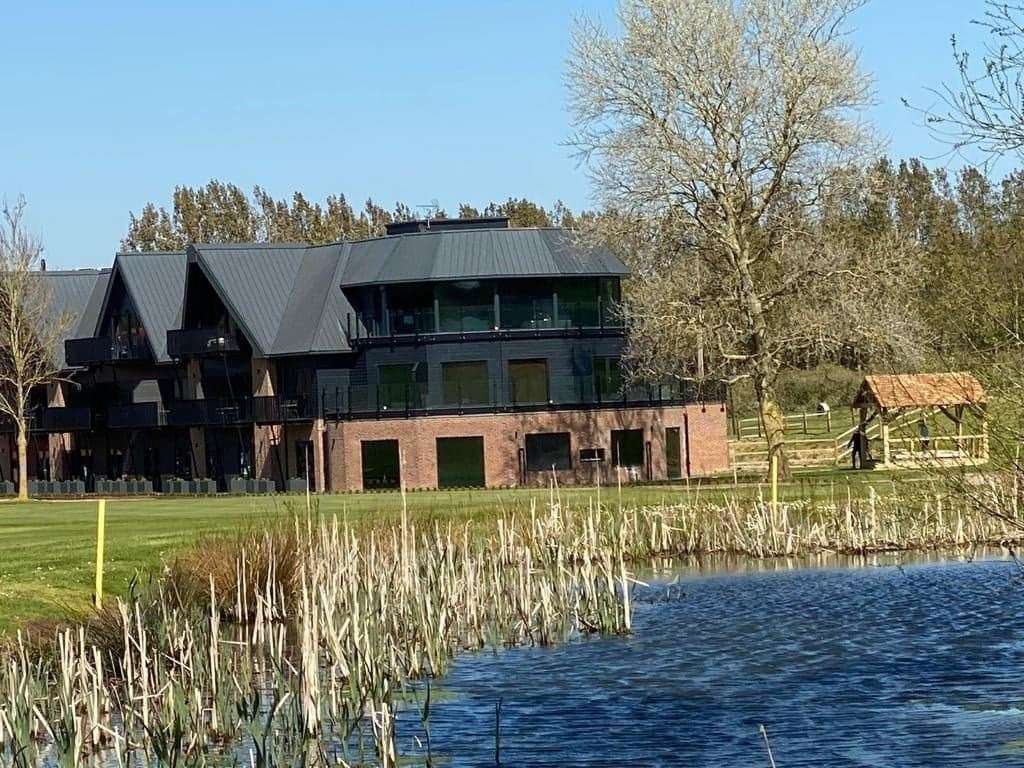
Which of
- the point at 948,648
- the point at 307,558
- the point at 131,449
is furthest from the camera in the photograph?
the point at 131,449

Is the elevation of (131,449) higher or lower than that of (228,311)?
lower

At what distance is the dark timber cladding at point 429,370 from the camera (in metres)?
64.1

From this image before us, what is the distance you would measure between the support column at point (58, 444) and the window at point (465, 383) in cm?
2500

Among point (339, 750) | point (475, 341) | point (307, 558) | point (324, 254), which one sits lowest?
point (339, 750)

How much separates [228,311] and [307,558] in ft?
163

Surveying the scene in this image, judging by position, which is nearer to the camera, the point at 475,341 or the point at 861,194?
the point at 861,194

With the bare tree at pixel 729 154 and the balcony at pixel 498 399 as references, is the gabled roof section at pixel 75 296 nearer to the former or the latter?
the balcony at pixel 498 399

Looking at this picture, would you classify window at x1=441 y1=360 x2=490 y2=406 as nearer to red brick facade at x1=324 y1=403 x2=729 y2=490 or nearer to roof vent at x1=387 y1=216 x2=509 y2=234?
red brick facade at x1=324 y1=403 x2=729 y2=490

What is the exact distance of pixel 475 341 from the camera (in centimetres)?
6456

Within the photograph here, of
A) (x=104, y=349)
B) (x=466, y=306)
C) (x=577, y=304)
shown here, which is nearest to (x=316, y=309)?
(x=466, y=306)

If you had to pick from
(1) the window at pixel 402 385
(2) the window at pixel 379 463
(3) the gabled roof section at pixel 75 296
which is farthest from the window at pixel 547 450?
(3) the gabled roof section at pixel 75 296

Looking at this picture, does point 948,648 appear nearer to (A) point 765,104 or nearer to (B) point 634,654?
(B) point 634,654

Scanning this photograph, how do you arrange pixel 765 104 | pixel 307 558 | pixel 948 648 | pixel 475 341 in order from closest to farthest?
1. pixel 948 648
2. pixel 307 558
3. pixel 765 104
4. pixel 475 341

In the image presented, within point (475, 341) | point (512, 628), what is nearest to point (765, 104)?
point (475, 341)
